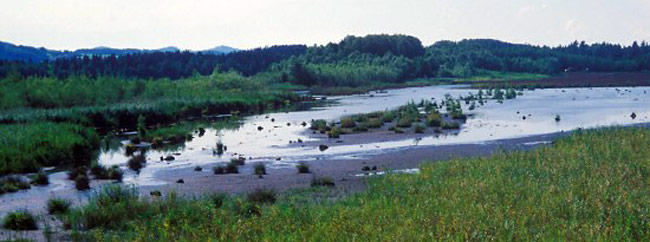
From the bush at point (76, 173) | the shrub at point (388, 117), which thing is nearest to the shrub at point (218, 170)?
the bush at point (76, 173)

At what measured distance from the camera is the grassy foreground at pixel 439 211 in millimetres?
14078

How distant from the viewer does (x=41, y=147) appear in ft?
117

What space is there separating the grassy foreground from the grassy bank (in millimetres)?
13792

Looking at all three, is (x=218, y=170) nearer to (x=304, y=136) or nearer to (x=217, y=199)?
(x=217, y=199)

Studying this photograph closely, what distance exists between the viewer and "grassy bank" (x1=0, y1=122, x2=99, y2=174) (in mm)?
32438

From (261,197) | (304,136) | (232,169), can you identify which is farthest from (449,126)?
(261,197)

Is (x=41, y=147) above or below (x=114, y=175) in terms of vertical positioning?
above

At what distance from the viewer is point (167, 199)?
66.0ft

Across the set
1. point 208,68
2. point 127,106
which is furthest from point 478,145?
point 208,68

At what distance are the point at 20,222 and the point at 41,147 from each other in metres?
18.7

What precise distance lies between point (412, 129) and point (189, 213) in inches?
1415

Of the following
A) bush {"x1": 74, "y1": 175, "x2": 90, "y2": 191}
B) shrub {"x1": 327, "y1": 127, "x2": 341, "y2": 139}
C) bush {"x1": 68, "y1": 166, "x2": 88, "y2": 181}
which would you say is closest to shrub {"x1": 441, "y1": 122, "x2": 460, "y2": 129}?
shrub {"x1": 327, "y1": 127, "x2": 341, "y2": 139}

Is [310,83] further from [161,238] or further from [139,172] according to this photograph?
[161,238]

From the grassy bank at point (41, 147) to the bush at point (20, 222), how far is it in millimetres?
13973
